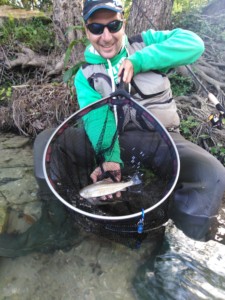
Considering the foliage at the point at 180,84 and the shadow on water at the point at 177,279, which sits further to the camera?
the foliage at the point at 180,84

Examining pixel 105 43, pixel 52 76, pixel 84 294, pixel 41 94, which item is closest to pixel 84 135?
pixel 105 43

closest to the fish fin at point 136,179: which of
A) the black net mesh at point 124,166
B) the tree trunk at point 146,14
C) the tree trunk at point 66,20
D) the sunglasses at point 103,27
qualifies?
the black net mesh at point 124,166

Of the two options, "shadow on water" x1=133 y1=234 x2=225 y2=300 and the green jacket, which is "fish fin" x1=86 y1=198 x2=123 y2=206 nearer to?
the green jacket

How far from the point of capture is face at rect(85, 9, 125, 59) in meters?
2.30

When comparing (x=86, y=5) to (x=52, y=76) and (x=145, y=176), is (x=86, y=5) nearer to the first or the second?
(x=145, y=176)

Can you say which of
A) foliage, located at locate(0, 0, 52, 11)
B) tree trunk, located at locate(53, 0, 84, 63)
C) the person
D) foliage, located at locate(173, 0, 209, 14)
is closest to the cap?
the person

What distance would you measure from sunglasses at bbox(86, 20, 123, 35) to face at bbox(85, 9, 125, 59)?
0.07 ft

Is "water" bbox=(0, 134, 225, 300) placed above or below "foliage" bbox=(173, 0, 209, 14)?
below

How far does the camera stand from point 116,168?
257 cm

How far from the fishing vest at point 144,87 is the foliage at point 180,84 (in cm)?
151

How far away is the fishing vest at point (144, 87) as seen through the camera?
8.61 ft

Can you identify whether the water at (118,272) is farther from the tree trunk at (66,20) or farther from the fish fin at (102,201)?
the tree trunk at (66,20)

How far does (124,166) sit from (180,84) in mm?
2025

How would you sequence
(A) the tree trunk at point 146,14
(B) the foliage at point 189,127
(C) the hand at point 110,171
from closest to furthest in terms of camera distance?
(C) the hand at point 110,171, (B) the foliage at point 189,127, (A) the tree trunk at point 146,14
